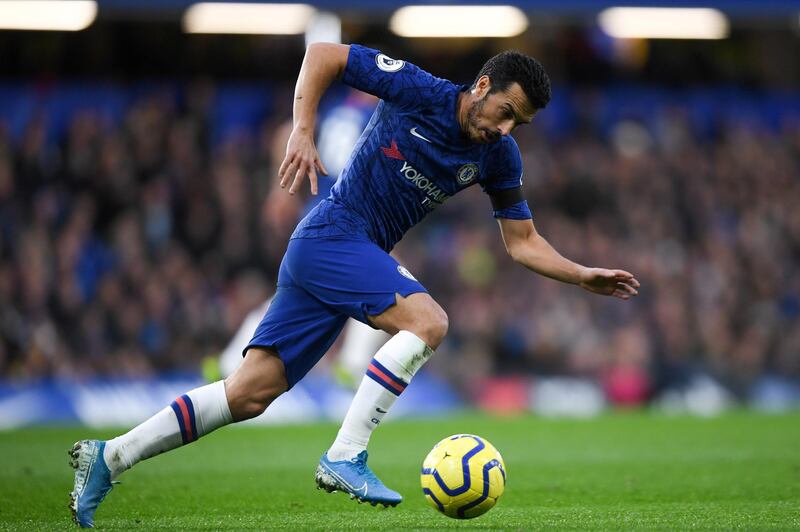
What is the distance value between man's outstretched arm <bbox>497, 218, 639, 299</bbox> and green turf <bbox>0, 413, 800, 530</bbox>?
3.61ft

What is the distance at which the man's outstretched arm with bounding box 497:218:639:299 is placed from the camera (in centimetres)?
568

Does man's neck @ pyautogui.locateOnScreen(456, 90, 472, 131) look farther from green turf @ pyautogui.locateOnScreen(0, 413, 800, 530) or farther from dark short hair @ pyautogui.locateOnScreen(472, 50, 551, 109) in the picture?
green turf @ pyautogui.locateOnScreen(0, 413, 800, 530)

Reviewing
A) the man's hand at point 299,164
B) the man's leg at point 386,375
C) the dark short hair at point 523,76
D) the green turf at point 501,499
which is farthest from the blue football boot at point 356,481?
the dark short hair at point 523,76

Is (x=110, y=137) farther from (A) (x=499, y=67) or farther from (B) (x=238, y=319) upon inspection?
(A) (x=499, y=67)

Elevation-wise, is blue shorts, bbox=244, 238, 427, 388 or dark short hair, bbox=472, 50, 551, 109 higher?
dark short hair, bbox=472, 50, 551, 109

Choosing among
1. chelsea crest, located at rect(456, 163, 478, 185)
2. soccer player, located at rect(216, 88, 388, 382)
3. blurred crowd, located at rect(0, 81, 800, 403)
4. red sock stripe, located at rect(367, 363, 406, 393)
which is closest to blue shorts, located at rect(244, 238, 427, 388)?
red sock stripe, located at rect(367, 363, 406, 393)

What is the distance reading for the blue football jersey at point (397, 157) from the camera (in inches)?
Answer: 215

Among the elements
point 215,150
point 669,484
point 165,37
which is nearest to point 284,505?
point 669,484

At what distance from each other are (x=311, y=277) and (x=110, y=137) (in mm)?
12721

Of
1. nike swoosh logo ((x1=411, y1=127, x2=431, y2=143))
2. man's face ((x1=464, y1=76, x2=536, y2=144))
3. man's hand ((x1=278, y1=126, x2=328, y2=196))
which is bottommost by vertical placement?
man's hand ((x1=278, y1=126, x2=328, y2=196))

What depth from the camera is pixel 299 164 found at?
503 centimetres

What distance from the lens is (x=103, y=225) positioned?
16.7 m

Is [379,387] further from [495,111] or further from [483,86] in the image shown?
[483,86]

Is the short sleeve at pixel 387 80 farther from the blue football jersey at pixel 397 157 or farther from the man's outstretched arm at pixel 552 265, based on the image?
the man's outstretched arm at pixel 552 265
